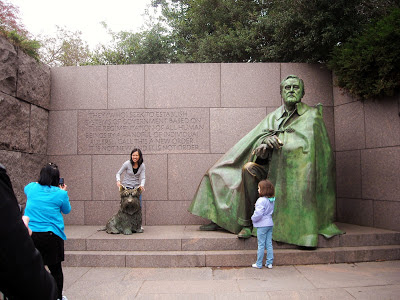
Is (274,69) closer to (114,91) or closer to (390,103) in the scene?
(390,103)

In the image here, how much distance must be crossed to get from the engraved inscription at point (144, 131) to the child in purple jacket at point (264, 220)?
2912mm

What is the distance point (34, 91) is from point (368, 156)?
7.06 meters

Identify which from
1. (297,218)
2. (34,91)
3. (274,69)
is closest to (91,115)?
(34,91)

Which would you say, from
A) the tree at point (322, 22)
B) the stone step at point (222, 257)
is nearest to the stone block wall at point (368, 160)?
the tree at point (322, 22)

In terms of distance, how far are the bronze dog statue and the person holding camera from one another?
7.76ft

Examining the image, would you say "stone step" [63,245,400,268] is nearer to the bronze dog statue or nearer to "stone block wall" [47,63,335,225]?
the bronze dog statue

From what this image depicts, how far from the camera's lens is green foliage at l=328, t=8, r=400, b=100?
6.23 metres

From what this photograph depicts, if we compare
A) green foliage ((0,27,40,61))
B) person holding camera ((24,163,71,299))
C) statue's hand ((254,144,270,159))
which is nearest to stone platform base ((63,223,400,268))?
statue's hand ((254,144,270,159))

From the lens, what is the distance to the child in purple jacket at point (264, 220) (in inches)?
201

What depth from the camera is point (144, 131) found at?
Answer: 7.96 meters

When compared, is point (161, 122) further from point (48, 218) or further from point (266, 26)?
point (266, 26)

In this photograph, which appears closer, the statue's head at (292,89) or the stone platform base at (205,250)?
the stone platform base at (205,250)

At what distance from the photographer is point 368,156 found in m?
7.07

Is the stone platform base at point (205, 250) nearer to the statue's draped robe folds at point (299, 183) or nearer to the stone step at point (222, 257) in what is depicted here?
the stone step at point (222, 257)
